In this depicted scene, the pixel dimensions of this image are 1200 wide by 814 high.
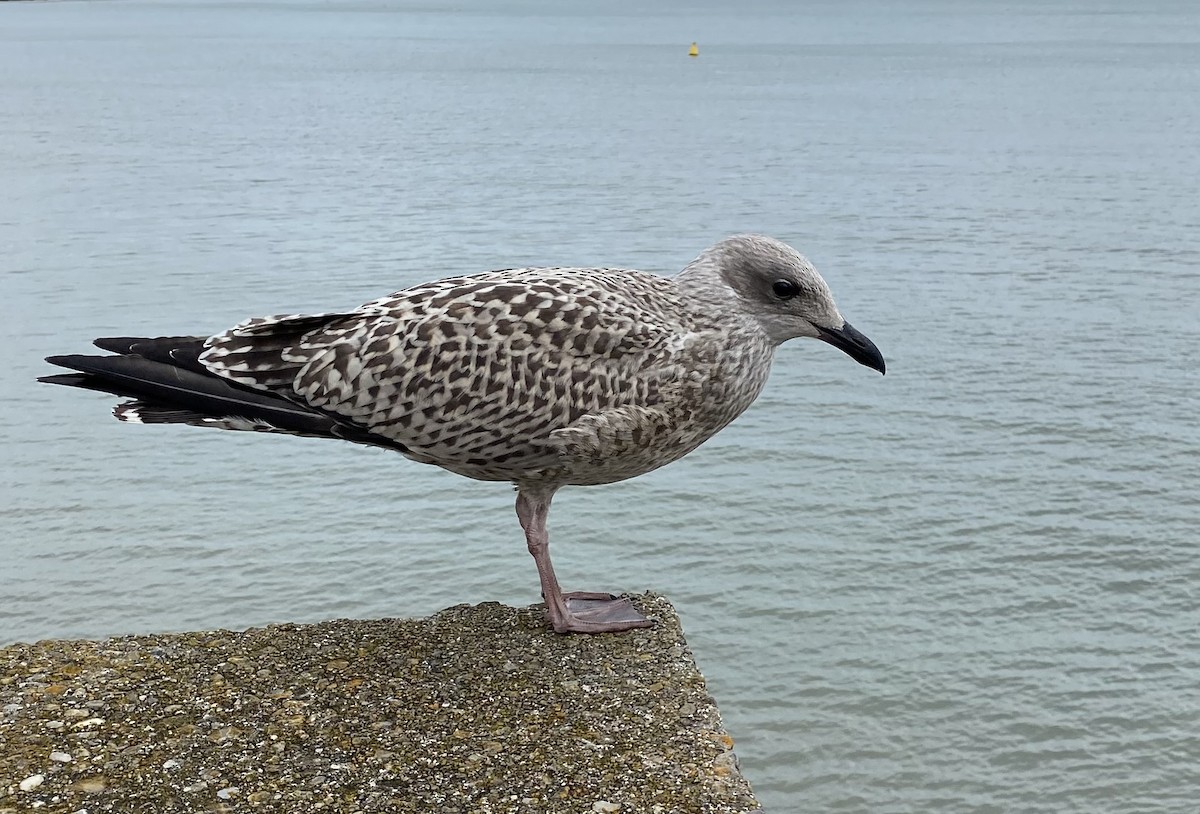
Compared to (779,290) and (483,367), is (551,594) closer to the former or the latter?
(483,367)

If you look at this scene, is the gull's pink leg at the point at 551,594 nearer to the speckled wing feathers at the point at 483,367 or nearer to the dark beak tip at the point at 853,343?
the speckled wing feathers at the point at 483,367

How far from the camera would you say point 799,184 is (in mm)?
39750

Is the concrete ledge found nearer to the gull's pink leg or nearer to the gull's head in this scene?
the gull's pink leg

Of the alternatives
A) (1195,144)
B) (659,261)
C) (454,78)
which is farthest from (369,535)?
(454,78)

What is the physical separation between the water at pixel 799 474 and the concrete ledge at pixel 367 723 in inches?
222

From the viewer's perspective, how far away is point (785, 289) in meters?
6.12

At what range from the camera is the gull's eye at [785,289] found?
610cm

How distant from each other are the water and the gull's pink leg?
16.7 feet

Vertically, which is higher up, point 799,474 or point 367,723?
point 367,723

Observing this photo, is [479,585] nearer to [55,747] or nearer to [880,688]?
[880,688]

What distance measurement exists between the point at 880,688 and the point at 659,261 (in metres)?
14.5

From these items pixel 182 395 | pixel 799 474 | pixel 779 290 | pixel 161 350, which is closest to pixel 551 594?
pixel 779 290

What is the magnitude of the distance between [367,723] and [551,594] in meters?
1.20

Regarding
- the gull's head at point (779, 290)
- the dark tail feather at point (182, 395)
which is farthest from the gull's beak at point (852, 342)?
the dark tail feather at point (182, 395)
